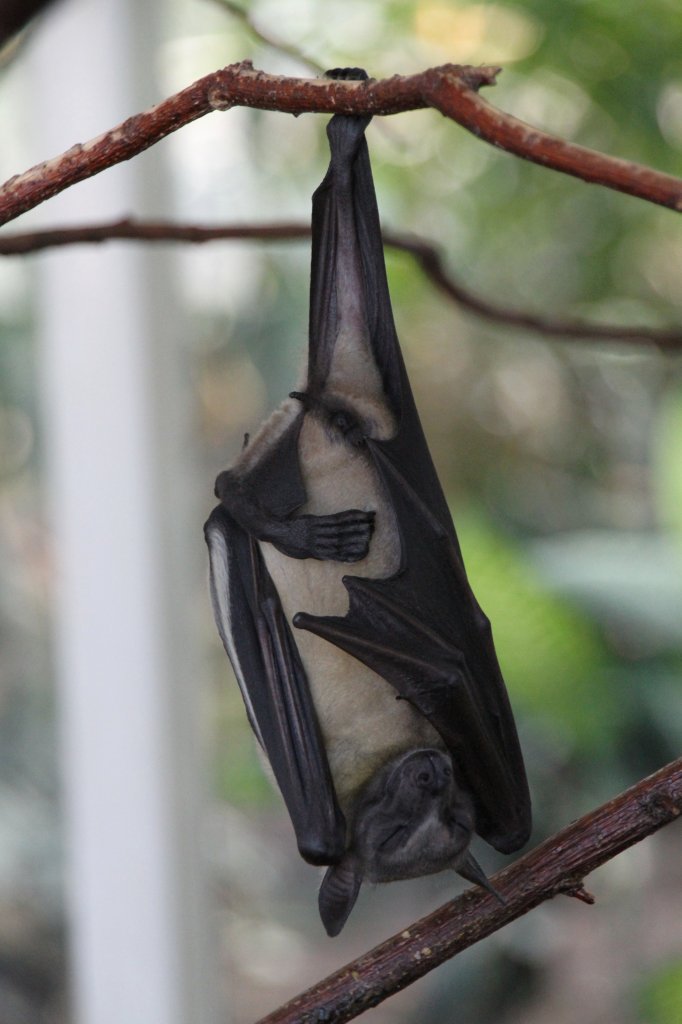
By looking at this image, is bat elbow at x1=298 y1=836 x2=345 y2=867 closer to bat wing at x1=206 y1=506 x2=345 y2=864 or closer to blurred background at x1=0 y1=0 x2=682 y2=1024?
bat wing at x1=206 y1=506 x2=345 y2=864

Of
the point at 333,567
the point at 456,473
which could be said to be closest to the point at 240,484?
the point at 333,567

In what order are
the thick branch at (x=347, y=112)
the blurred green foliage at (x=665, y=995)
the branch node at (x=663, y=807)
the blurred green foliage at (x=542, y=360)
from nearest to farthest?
the thick branch at (x=347, y=112)
the branch node at (x=663, y=807)
the blurred green foliage at (x=665, y=995)
the blurred green foliage at (x=542, y=360)

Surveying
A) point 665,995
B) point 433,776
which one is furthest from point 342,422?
point 665,995

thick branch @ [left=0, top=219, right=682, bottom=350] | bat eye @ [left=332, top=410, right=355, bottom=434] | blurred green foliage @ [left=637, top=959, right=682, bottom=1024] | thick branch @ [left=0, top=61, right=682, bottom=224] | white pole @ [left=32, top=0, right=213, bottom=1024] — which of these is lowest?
blurred green foliage @ [left=637, top=959, right=682, bottom=1024]

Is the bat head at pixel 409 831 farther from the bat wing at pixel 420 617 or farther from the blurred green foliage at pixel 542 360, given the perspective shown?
the blurred green foliage at pixel 542 360

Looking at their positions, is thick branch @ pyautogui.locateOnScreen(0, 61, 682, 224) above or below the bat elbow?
above

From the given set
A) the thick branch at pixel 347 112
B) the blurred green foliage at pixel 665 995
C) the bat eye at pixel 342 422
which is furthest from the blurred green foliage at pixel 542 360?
the thick branch at pixel 347 112

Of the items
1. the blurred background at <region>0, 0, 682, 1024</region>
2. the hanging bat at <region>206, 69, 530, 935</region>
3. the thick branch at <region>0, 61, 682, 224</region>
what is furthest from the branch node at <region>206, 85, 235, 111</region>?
the blurred background at <region>0, 0, 682, 1024</region>

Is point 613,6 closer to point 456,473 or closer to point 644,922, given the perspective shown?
point 456,473
